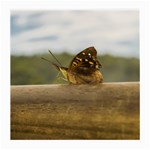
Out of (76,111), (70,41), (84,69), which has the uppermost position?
(70,41)

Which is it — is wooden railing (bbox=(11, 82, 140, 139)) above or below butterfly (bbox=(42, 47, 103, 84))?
below

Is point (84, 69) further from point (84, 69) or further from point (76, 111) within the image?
point (76, 111)

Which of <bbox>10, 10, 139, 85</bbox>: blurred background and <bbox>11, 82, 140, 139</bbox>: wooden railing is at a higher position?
<bbox>10, 10, 139, 85</bbox>: blurred background

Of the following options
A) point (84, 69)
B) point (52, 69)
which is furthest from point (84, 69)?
point (52, 69)
